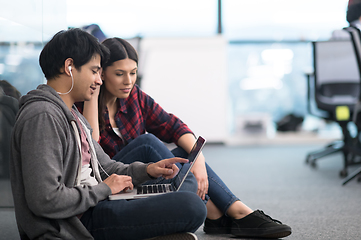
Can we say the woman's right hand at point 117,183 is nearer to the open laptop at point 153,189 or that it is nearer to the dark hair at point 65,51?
the open laptop at point 153,189

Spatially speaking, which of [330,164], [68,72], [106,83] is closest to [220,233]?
[106,83]

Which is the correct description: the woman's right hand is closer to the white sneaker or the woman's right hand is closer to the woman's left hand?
the white sneaker

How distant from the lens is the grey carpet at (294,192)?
4.66 ft

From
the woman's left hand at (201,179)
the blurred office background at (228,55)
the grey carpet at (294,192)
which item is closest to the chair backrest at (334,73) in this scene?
the grey carpet at (294,192)

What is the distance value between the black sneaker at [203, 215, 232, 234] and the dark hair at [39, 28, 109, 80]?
2.63ft

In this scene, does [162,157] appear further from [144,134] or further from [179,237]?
[179,237]

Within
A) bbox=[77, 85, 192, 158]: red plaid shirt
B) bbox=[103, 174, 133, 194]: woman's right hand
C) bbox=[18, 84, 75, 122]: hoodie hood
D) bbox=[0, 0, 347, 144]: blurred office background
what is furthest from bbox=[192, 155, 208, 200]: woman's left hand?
bbox=[0, 0, 347, 144]: blurred office background

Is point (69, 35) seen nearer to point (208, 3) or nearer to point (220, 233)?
point (220, 233)

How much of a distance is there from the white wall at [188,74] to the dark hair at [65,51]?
3.39 metres

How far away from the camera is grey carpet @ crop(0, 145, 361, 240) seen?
4.66ft

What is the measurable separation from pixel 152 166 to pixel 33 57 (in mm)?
568

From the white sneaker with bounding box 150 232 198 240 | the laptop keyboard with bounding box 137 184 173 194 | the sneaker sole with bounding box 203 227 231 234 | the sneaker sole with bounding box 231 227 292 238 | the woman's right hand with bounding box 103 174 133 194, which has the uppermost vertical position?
the woman's right hand with bounding box 103 174 133 194

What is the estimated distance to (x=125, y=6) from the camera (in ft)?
14.5

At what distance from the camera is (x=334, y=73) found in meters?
3.07
